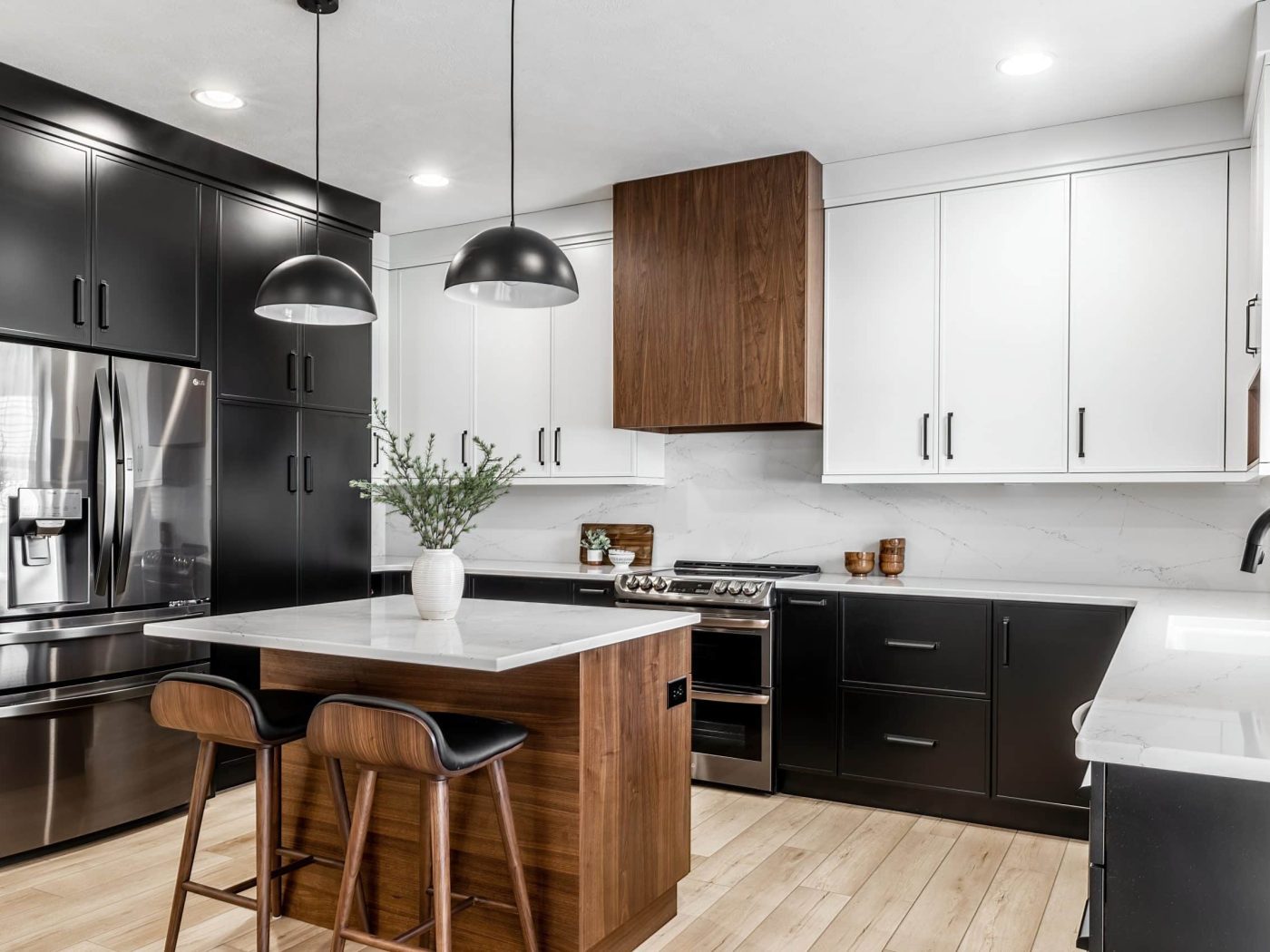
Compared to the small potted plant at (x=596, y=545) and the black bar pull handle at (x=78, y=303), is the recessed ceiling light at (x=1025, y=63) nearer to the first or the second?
the small potted plant at (x=596, y=545)

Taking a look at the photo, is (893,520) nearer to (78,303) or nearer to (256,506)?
(256,506)

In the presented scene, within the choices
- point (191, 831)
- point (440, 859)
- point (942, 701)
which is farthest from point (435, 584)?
point (942, 701)

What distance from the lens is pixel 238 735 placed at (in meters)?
2.28

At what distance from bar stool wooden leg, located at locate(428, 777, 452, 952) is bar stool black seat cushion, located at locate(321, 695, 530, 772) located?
7 cm

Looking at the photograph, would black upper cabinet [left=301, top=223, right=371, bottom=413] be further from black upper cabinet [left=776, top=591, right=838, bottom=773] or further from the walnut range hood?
black upper cabinet [left=776, top=591, right=838, bottom=773]

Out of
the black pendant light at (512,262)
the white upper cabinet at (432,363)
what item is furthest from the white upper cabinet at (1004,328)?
the white upper cabinet at (432,363)

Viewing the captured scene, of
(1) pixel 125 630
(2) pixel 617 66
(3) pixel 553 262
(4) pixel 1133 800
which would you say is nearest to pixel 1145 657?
(4) pixel 1133 800

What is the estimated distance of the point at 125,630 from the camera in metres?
3.48

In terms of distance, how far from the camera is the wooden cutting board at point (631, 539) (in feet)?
15.8

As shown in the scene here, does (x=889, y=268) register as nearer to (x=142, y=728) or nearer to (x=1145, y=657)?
(x=1145, y=657)

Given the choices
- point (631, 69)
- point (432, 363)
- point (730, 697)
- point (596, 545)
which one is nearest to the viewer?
point (631, 69)

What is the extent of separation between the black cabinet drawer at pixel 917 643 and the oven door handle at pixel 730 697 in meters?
0.33

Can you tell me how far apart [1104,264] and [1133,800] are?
288cm

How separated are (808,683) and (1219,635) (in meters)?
1.70
